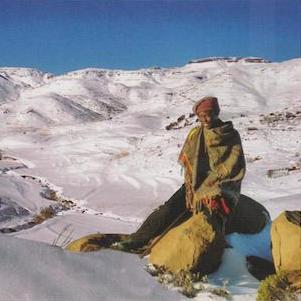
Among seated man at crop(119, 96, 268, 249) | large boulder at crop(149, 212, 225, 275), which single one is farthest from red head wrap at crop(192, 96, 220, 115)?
large boulder at crop(149, 212, 225, 275)

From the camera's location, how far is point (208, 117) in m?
6.64

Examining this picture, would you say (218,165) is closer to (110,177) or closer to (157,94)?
(110,177)

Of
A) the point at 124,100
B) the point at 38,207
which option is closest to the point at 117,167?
the point at 38,207

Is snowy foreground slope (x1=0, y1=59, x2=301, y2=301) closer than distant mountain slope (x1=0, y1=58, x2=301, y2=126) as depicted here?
Yes

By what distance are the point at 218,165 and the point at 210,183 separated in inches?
8.2

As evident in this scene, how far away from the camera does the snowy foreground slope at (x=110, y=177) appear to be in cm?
479

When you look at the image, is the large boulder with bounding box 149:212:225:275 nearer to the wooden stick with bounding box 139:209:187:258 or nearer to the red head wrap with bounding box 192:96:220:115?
the wooden stick with bounding box 139:209:187:258

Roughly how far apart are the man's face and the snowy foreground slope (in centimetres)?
141

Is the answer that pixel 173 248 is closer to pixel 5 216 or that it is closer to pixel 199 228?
pixel 199 228

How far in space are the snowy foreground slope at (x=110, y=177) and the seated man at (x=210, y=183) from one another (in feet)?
1.93

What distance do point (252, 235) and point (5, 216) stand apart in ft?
35.6

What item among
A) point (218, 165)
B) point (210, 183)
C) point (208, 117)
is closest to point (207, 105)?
point (208, 117)

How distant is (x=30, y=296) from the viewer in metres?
4.26

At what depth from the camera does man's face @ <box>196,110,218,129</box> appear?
21.7 feet
